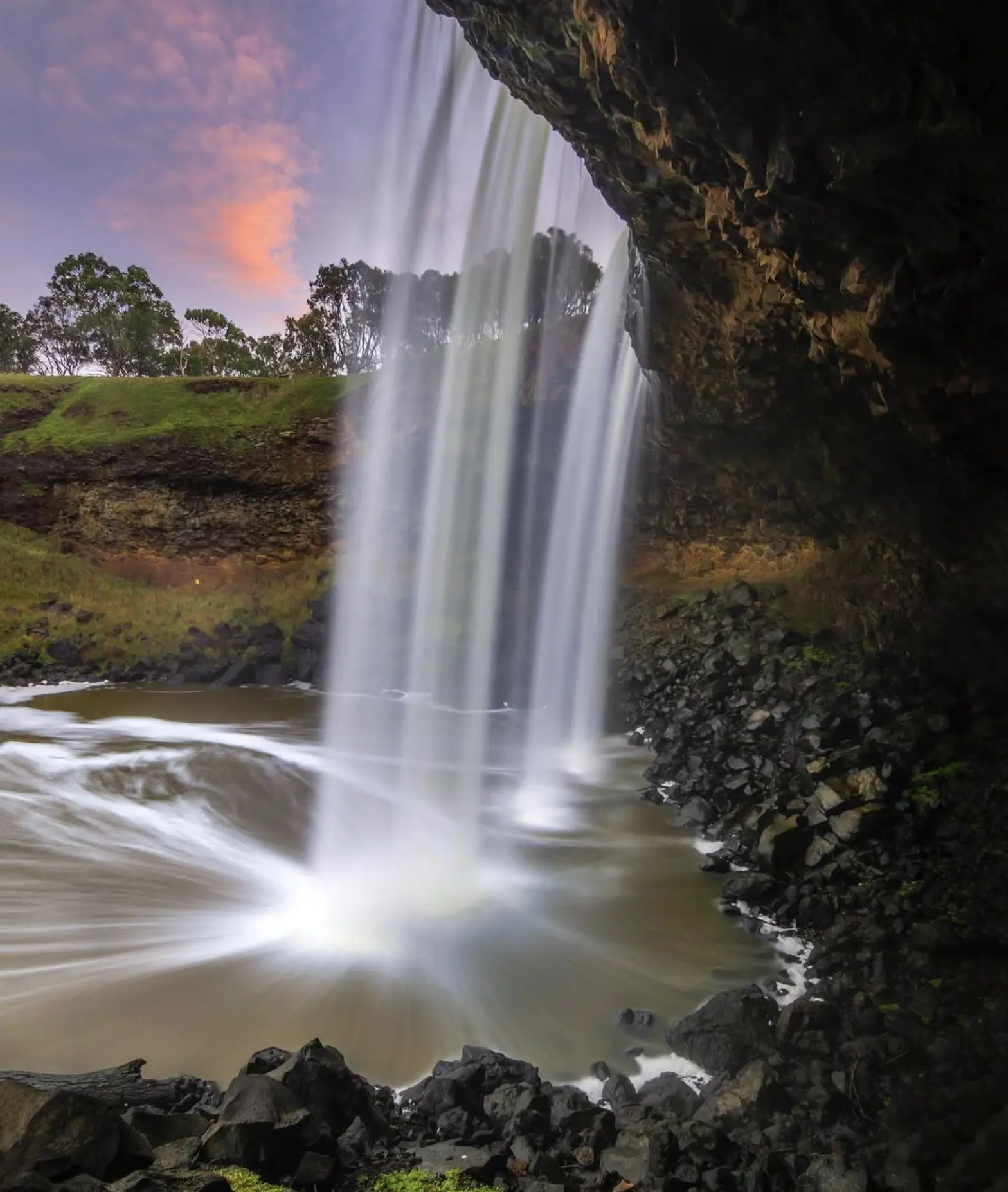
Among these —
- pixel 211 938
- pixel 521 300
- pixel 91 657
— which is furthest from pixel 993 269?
pixel 91 657

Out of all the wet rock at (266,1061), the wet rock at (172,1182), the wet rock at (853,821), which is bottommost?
the wet rock at (266,1061)

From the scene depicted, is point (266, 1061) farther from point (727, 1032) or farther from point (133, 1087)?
point (727, 1032)

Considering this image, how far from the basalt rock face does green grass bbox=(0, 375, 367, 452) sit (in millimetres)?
20217

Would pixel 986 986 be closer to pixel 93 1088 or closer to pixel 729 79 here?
pixel 93 1088

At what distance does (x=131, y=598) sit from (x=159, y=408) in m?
8.76

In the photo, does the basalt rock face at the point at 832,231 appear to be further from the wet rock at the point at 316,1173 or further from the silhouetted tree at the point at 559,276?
the wet rock at the point at 316,1173

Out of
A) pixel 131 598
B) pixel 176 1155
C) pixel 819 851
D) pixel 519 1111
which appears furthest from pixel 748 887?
pixel 131 598

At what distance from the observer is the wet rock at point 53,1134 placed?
260cm

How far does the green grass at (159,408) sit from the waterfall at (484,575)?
718cm

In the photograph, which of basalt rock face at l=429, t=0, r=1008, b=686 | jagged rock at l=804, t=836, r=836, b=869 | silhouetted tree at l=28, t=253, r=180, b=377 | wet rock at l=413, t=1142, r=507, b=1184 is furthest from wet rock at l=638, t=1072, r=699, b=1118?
silhouetted tree at l=28, t=253, r=180, b=377

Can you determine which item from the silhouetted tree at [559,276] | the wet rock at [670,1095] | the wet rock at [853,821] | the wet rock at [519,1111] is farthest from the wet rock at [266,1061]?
the silhouetted tree at [559,276]

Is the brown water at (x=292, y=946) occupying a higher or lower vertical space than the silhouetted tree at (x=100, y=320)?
lower

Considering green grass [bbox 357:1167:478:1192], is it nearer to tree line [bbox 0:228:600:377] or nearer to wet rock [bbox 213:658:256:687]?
wet rock [bbox 213:658:256:687]

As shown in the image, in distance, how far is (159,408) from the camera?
28.6 metres
